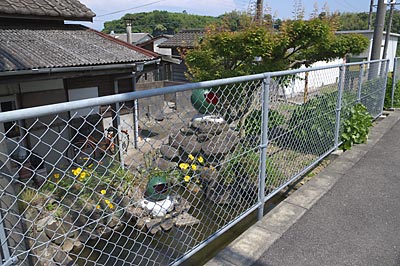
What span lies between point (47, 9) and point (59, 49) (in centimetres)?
147

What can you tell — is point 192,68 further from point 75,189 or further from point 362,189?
point 362,189

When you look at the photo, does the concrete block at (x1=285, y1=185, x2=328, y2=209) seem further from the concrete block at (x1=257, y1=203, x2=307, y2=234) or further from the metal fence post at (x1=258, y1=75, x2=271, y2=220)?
the metal fence post at (x1=258, y1=75, x2=271, y2=220)

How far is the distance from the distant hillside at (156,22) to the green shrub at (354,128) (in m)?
46.2

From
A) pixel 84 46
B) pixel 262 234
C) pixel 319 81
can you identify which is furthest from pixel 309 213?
pixel 84 46

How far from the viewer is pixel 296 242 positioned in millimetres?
2197

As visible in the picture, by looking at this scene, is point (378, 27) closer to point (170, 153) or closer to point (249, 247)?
point (170, 153)

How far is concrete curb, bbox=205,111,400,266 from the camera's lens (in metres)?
2.03

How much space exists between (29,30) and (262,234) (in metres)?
5.56

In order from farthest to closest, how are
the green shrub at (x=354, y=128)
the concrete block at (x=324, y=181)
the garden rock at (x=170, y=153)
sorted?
the green shrub at (x=354, y=128) → the garden rock at (x=170, y=153) → the concrete block at (x=324, y=181)

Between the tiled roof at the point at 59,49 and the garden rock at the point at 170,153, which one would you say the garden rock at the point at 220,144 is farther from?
the tiled roof at the point at 59,49

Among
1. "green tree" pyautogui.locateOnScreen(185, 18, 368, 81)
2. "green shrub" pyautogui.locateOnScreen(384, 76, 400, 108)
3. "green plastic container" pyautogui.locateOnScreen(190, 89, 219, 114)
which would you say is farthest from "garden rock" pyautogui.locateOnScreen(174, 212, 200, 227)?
"green shrub" pyautogui.locateOnScreen(384, 76, 400, 108)

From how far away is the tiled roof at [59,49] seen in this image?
4254mm

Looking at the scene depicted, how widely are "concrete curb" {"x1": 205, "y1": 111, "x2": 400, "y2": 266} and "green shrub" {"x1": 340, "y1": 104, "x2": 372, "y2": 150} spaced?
0.16m

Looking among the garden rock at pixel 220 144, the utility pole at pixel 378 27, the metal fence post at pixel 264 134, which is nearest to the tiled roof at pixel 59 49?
the garden rock at pixel 220 144
